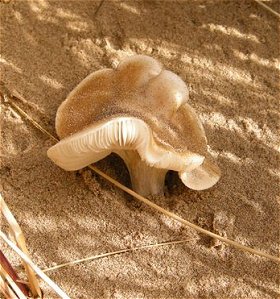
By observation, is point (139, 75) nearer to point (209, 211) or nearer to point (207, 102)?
point (207, 102)

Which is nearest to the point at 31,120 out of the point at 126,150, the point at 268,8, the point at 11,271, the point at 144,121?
the point at 126,150

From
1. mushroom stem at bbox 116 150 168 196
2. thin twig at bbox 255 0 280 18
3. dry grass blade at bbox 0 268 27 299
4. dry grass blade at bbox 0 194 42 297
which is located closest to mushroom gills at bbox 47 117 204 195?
mushroom stem at bbox 116 150 168 196

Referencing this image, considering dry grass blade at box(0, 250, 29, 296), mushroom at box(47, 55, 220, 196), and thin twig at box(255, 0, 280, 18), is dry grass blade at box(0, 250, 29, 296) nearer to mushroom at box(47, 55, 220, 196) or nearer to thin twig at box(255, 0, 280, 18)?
mushroom at box(47, 55, 220, 196)

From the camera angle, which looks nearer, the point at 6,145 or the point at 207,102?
the point at 6,145

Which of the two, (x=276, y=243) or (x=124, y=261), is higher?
(x=276, y=243)

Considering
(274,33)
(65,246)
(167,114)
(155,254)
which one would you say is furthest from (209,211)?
(274,33)

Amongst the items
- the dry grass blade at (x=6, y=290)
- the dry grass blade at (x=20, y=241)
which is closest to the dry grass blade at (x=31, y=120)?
the dry grass blade at (x=20, y=241)
